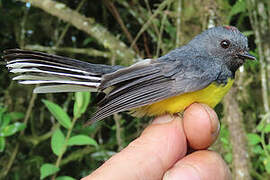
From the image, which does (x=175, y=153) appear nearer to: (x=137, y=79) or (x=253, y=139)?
(x=137, y=79)

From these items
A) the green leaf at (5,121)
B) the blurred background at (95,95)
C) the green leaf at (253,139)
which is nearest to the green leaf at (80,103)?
the blurred background at (95,95)

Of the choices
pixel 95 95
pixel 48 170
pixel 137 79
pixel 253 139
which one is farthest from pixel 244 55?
pixel 95 95

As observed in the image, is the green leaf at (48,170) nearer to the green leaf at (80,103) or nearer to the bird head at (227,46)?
the green leaf at (80,103)

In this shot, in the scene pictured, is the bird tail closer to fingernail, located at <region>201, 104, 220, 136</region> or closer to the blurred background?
the blurred background

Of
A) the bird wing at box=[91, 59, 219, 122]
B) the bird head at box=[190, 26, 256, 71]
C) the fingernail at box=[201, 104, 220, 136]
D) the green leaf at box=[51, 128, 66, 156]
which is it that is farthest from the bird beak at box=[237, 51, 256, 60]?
the green leaf at box=[51, 128, 66, 156]

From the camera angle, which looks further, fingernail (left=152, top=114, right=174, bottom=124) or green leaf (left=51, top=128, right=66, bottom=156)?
green leaf (left=51, top=128, right=66, bottom=156)

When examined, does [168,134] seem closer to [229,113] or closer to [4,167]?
[229,113]
